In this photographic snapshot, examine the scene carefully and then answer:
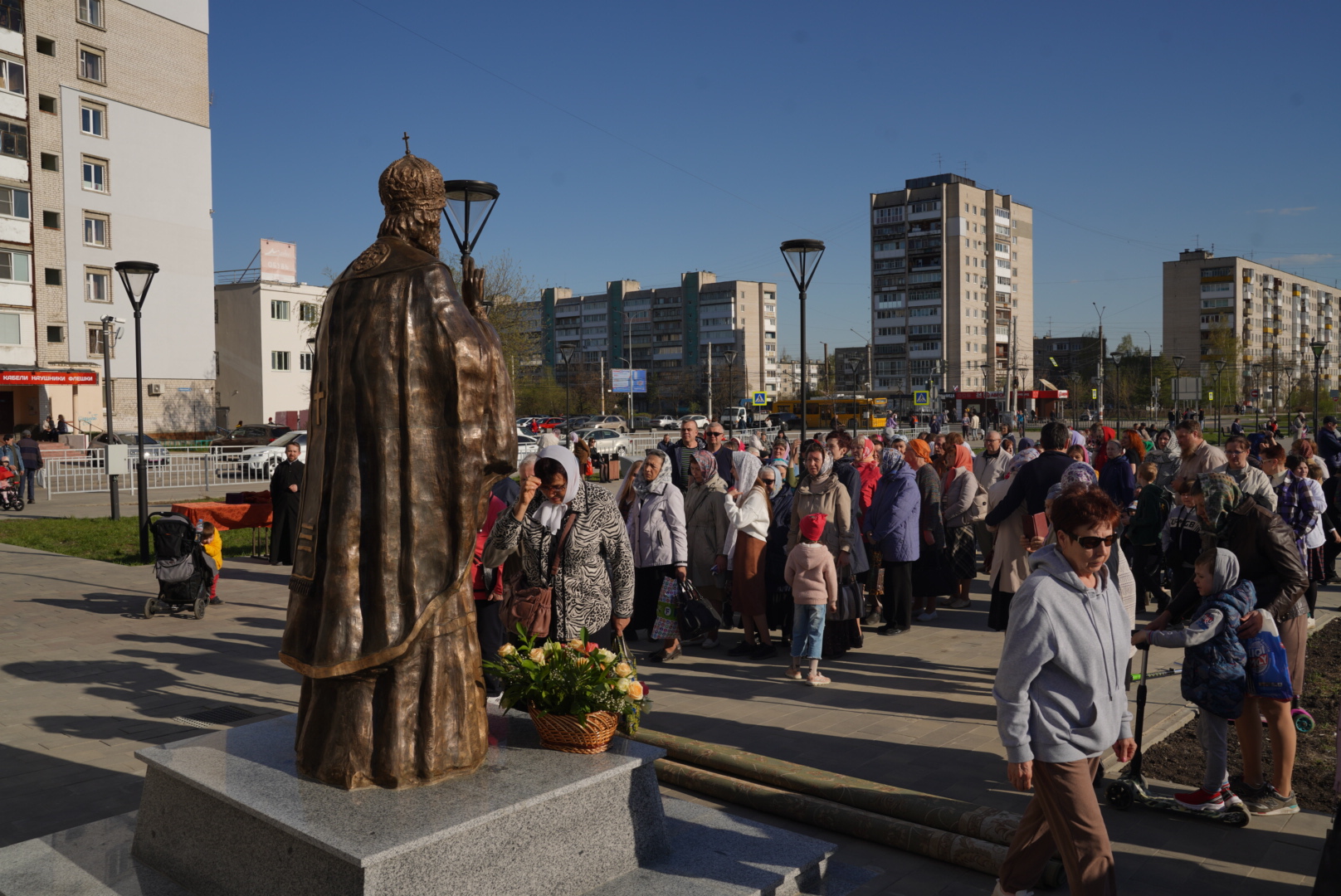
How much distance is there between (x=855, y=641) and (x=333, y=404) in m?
6.05

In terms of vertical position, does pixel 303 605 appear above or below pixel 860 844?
above

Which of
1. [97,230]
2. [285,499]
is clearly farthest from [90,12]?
[285,499]

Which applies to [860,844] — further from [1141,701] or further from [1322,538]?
[1322,538]

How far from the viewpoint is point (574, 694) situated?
432 cm

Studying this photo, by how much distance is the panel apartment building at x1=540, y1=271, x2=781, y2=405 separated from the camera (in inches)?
4879

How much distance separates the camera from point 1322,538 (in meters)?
9.95

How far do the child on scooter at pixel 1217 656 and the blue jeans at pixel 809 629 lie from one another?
297 cm

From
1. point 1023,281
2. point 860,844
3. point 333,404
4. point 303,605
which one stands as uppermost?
point 1023,281

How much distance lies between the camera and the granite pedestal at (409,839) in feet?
11.1

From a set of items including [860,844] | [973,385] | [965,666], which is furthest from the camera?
[973,385]

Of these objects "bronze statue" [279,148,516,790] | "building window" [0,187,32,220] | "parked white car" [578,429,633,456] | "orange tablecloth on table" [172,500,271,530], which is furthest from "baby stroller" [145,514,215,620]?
"building window" [0,187,32,220]

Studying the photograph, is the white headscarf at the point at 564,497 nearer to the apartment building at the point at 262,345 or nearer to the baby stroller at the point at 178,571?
the baby stroller at the point at 178,571

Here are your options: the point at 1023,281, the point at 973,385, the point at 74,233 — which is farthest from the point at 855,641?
the point at 1023,281

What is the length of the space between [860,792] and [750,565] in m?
3.77
